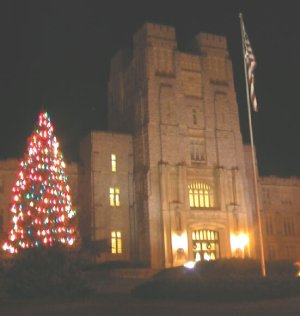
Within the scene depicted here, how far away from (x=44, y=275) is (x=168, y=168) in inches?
1051

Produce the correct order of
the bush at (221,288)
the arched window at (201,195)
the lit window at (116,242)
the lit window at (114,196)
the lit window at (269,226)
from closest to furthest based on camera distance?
the bush at (221,288) < the lit window at (116,242) < the lit window at (114,196) < the arched window at (201,195) < the lit window at (269,226)

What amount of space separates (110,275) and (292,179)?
3313 centimetres

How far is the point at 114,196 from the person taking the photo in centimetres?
5150

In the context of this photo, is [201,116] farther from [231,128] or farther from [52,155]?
[52,155]

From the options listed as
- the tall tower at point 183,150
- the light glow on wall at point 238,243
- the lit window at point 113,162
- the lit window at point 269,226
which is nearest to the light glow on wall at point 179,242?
the tall tower at point 183,150

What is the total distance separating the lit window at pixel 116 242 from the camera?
164ft

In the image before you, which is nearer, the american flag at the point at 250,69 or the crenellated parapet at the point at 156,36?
the american flag at the point at 250,69

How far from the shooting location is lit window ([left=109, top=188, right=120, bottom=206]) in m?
51.2

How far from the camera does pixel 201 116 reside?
54156 mm

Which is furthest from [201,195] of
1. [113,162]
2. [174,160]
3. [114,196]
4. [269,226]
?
[269,226]

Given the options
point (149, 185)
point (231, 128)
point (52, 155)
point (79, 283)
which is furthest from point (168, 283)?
point (231, 128)

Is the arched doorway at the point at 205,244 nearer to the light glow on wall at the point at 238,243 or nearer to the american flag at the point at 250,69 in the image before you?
the light glow on wall at the point at 238,243

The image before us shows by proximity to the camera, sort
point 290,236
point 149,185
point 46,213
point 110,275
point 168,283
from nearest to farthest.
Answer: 1. point 168,283
2. point 46,213
3. point 110,275
4. point 149,185
5. point 290,236

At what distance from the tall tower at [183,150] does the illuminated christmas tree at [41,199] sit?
1433 centimetres
